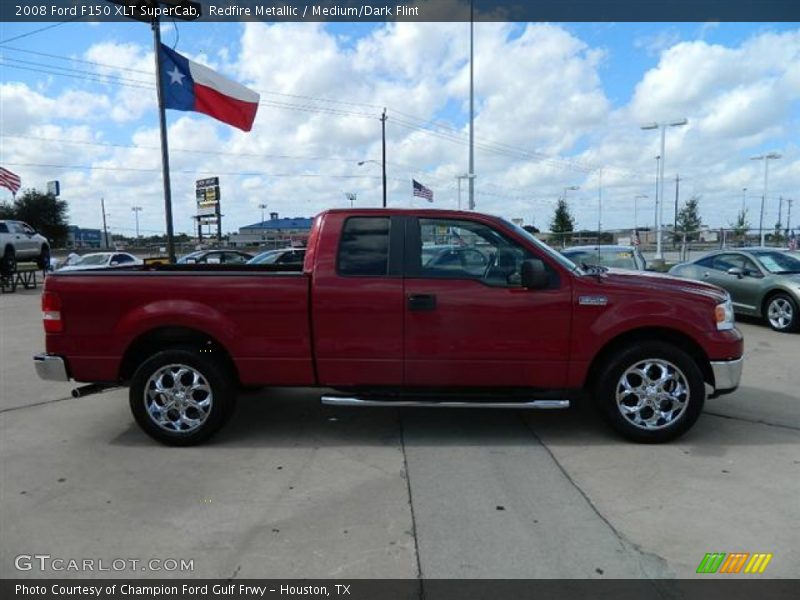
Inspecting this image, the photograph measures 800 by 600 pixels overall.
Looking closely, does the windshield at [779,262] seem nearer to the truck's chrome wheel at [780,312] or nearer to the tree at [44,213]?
the truck's chrome wheel at [780,312]

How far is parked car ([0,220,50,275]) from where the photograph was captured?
73.2 ft

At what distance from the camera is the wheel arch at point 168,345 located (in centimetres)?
480

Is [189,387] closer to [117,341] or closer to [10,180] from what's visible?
[117,341]

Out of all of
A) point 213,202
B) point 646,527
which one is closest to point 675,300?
point 646,527

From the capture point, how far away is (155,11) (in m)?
10.6

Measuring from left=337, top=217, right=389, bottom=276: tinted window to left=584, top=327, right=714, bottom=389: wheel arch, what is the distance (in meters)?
1.87

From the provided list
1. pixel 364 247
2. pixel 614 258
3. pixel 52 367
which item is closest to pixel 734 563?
pixel 364 247

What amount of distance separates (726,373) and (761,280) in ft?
22.9

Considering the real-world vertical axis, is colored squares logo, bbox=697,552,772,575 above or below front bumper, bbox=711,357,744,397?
below

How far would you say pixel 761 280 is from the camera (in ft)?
34.3

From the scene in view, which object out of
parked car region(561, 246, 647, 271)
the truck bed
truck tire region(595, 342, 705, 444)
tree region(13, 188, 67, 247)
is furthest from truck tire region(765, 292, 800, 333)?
tree region(13, 188, 67, 247)

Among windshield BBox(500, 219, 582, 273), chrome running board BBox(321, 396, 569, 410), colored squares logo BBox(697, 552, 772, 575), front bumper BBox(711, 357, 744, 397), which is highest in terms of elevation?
windshield BBox(500, 219, 582, 273)

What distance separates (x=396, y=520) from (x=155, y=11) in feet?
34.4

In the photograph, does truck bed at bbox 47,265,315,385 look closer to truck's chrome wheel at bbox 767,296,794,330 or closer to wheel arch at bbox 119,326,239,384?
wheel arch at bbox 119,326,239,384
